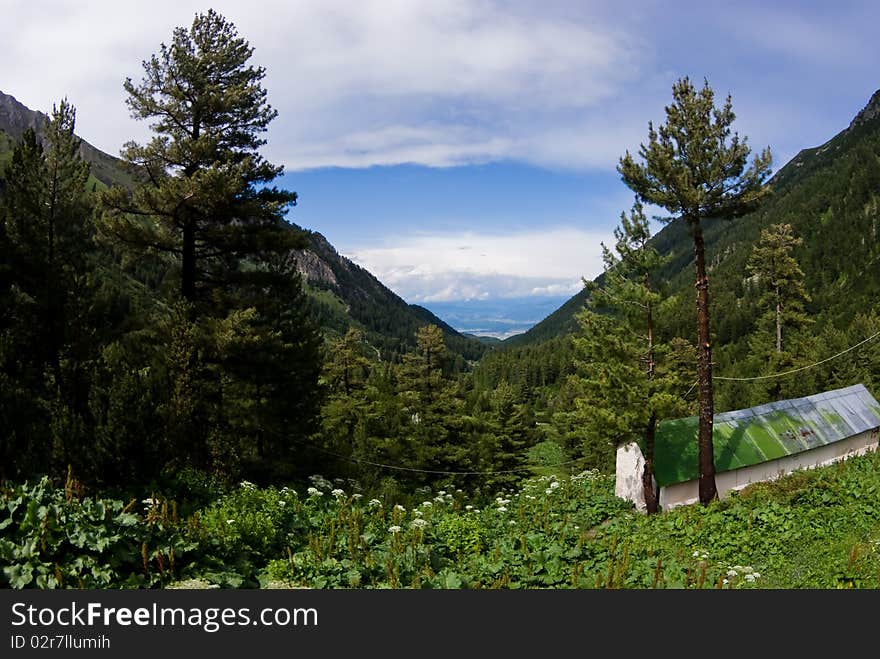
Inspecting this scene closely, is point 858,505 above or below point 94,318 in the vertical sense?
below

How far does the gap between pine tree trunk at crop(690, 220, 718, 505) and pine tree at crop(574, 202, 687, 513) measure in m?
0.74

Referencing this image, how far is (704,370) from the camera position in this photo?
53.7 ft

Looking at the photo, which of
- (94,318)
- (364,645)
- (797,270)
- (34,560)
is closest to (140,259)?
(94,318)

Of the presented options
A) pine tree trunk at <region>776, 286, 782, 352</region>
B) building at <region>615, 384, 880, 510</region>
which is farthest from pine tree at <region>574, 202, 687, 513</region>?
pine tree trunk at <region>776, 286, 782, 352</region>

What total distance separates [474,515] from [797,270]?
31.6 m

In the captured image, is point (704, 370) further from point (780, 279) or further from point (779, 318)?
Answer: point (779, 318)

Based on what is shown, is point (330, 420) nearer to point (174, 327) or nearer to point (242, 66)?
point (174, 327)

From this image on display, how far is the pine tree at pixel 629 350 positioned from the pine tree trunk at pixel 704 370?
74cm

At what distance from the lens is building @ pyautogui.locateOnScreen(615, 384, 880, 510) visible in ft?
65.2

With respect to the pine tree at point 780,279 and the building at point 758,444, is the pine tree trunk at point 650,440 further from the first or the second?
the pine tree at point 780,279

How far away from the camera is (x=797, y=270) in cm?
3466

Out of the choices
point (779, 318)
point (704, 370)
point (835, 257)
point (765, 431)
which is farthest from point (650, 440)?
point (835, 257)

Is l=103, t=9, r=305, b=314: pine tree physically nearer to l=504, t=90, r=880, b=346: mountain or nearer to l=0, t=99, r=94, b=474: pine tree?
l=0, t=99, r=94, b=474: pine tree

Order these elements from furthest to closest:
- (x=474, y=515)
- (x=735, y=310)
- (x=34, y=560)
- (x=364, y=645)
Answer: (x=735, y=310)
(x=474, y=515)
(x=34, y=560)
(x=364, y=645)
